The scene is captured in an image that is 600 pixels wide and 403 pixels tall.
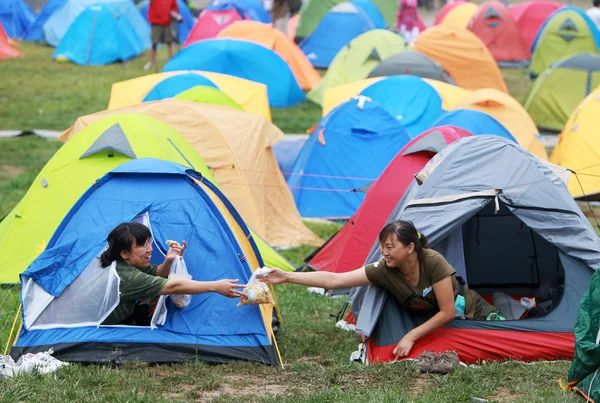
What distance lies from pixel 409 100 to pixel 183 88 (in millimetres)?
3390

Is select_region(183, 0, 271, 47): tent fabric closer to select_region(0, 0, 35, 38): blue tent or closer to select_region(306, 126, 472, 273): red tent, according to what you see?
select_region(0, 0, 35, 38): blue tent

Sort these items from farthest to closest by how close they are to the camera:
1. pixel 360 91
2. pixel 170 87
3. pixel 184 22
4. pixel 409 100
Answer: pixel 184 22
pixel 360 91
pixel 409 100
pixel 170 87

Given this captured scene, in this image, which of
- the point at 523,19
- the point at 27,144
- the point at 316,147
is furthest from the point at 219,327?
the point at 523,19

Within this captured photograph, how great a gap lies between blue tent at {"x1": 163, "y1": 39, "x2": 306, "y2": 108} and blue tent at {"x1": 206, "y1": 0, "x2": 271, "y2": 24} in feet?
19.1

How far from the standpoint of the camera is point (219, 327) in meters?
6.23

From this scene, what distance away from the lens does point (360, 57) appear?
57.3 ft

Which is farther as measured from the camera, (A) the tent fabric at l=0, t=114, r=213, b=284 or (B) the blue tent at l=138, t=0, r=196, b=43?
(B) the blue tent at l=138, t=0, r=196, b=43

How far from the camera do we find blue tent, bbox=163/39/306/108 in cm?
1606

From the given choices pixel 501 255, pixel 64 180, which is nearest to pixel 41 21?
pixel 64 180

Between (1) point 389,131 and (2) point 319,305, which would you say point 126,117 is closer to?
(2) point 319,305

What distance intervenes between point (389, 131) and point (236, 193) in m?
2.52

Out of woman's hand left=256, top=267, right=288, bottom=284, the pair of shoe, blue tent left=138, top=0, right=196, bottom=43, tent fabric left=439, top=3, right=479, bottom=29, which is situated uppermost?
woman's hand left=256, top=267, right=288, bottom=284

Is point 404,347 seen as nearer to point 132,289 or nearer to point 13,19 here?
point 132,289

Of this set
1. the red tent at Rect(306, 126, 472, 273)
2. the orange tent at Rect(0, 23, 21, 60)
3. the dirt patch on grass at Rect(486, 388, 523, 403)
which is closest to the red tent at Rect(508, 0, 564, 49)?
the orange tent at Rect(0, 23, 21, 60)
